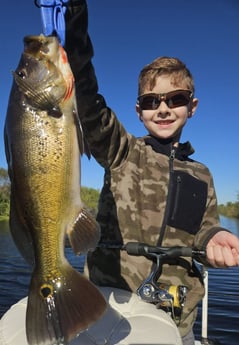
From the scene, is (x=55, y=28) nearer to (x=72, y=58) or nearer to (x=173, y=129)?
(x=72, y=58)

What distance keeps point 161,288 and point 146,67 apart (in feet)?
7.41

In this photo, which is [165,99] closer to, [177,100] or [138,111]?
[177,100]

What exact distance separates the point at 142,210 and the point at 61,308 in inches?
58.6

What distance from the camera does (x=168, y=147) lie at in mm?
4039

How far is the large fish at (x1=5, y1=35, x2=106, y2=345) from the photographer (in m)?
2.39

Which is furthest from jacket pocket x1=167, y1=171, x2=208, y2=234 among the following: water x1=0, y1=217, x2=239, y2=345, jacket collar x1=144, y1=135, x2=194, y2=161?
water x1=0, y1=217, x2=239, y2=345

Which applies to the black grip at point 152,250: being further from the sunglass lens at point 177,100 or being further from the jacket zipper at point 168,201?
the sunglass lens at point 177,100

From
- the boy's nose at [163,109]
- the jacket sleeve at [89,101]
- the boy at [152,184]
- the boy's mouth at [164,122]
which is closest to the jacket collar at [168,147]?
the boy at [152,184]

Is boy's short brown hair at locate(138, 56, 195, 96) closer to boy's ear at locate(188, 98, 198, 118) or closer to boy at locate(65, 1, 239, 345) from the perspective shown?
boy at locate(65, 1, 239, 345)

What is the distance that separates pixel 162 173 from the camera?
382cm

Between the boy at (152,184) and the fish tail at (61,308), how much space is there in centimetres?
101

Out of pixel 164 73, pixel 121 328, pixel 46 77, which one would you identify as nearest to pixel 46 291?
pixel 121 328

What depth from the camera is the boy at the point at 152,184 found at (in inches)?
122

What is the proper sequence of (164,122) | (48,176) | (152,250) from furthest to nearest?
1. (164,122)
2. (152,250)
3. (48,176)
